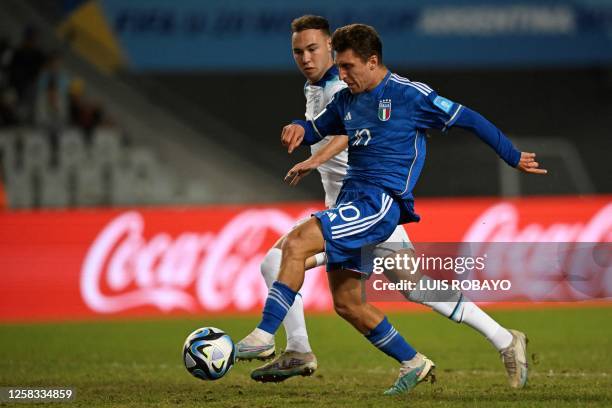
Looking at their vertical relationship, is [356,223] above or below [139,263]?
above

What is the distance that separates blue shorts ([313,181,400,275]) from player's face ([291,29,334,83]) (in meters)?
1.07

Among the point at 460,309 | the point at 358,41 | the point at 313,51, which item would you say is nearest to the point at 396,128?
the point at 358,41

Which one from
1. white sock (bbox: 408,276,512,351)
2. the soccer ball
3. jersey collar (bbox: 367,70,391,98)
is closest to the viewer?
the soccer ball

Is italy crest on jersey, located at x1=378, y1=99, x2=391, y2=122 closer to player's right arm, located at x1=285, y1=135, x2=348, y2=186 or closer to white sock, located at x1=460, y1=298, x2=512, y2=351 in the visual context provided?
player's right arm, located at x1=285, y1=135, x2=348, y2=186

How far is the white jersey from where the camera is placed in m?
7.21

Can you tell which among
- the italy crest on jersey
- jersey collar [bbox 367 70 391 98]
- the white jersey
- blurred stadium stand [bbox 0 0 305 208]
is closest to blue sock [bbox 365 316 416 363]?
the white jersey

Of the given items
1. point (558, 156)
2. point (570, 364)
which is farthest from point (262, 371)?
point (558, 156)

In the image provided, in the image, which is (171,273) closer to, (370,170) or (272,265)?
(272,265)

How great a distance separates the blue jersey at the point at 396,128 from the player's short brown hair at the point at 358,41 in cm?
23

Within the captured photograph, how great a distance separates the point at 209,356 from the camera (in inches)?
238

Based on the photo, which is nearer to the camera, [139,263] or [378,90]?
[378,90]

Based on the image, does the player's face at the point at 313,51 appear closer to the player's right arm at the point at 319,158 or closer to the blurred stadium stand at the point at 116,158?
the player's right arm at the point at 319,158

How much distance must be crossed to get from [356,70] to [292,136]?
57 centimetres

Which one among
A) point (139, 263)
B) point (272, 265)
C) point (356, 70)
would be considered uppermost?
point (356, 70)
